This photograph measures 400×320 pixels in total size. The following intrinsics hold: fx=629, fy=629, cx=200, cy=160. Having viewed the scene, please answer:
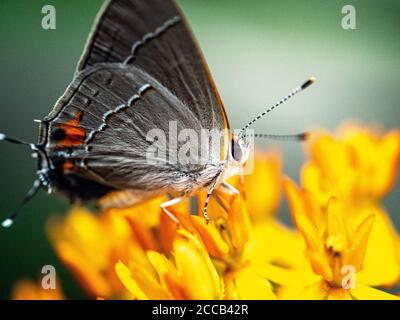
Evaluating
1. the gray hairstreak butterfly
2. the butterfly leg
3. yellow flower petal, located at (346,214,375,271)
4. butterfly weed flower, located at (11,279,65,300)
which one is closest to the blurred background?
butterfly weed flower, located at (11,279,65,300)

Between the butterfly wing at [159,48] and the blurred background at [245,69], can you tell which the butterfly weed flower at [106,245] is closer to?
the blurred background at [245,69]

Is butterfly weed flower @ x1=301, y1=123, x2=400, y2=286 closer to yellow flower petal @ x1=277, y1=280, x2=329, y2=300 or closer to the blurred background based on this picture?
yellow flower petal @ x1=277, y1=280, x2=329, y2=300

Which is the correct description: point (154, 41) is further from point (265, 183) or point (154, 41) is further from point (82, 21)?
point (82, 21)

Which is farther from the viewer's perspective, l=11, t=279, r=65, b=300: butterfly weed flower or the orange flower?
the orange flower

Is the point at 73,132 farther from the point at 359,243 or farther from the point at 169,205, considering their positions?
the point at 359,243

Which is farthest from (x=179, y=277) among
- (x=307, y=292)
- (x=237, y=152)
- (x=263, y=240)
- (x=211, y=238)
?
(x=263, y=240)

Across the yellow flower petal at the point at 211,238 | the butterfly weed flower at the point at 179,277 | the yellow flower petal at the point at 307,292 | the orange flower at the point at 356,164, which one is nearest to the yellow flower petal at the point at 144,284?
the butterfly weed flower at the point at 179,277

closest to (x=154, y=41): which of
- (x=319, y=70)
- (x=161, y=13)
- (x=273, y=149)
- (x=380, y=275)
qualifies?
(x=161, y=13)
